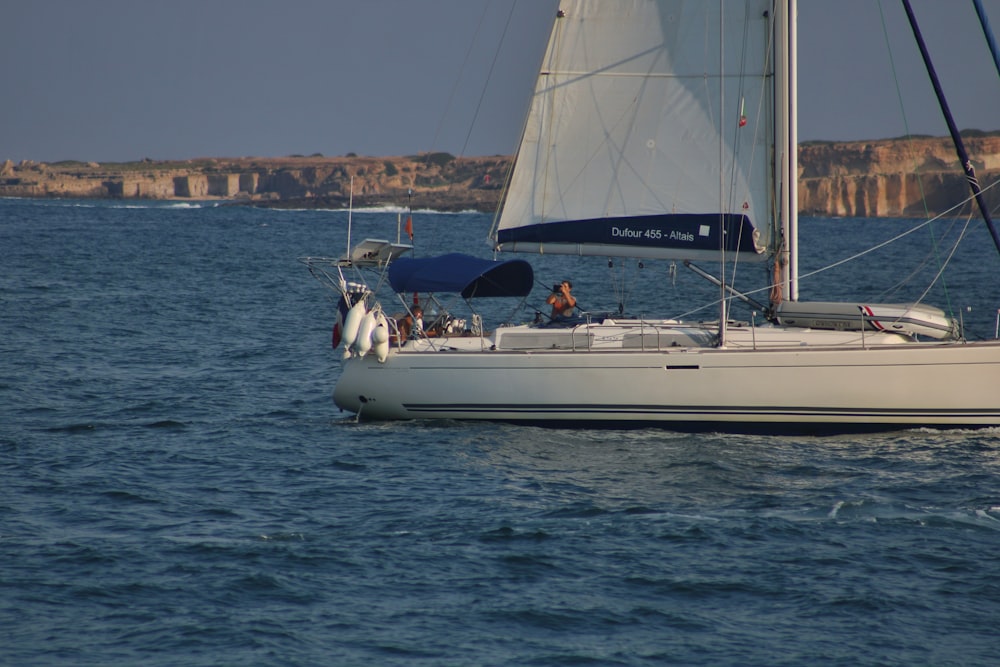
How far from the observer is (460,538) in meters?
14.9

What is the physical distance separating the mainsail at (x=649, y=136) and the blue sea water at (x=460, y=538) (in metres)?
3.64

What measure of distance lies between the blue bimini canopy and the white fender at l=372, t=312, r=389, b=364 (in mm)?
939

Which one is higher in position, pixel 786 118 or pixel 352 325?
pixel 786 118

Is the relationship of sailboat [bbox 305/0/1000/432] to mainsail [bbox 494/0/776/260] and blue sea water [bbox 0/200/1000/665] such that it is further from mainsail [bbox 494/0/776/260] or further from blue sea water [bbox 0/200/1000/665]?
blue sea water [bbox 0/200/1000/665]

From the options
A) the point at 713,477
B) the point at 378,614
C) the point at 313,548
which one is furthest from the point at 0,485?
the point at 713,477

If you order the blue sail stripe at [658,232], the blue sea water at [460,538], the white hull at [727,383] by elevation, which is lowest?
the blue sea water at [460,538]

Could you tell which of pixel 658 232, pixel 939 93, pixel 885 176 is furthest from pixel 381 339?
pixel 885 176

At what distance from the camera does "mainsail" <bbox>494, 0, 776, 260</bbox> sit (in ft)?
66.8

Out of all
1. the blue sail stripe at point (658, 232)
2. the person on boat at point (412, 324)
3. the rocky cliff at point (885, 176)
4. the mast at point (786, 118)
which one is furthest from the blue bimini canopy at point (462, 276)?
the rocky cliff at point (885, 176)

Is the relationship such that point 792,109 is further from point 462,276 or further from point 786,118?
point 462,276

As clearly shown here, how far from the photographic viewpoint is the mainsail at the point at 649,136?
20.4 meters

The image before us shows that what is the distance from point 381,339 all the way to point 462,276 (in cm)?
185

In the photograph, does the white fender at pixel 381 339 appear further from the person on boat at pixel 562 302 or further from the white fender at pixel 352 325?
the person on boat at pixel 562 302

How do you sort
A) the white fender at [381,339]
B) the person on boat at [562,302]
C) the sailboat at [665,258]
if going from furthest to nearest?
the person on boat at [562,302]
the white fender at [381,339]
the sailboat at [665,258]
